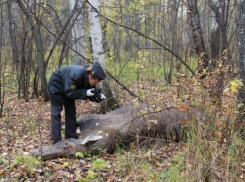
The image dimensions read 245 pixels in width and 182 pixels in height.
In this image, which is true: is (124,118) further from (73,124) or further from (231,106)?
(231,106)

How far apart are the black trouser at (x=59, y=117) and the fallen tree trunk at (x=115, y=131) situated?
0.31 meters

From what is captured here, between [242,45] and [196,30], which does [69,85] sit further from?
[196,30]

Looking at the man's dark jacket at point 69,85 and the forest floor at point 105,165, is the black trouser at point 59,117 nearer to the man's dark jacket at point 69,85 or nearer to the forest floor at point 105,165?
the man's dark jacket at point 69,85

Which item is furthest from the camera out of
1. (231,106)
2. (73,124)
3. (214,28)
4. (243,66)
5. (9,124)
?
(214,28)

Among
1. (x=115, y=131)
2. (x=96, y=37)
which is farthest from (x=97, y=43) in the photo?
(x=115, y=131)

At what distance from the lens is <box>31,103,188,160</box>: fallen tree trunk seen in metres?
4.45

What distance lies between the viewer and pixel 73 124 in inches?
215

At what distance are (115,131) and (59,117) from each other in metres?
1.06

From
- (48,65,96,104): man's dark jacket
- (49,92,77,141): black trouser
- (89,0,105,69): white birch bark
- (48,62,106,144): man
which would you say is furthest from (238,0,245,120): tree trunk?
(89,0,105,69): white birch bark

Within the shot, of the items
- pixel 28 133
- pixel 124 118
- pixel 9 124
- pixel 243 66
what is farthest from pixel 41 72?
pixel 243 66

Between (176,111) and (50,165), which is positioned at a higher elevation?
(176,111)

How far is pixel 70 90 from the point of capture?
15.9 feet

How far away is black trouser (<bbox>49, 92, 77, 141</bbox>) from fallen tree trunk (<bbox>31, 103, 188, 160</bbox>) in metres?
0.31

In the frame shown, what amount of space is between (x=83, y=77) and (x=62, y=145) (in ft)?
3.91
